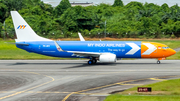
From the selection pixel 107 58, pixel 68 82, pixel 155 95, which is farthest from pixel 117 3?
pixel 155 95

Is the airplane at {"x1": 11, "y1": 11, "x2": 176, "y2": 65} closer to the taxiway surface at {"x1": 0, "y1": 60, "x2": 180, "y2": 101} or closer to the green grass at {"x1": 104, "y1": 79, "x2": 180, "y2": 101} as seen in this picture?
the taxiway surface at {"x1": 0, "y1": 60, "x2": 180, "y2": 101}

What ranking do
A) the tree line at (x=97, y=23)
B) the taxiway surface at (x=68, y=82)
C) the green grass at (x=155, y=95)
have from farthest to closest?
1. the tree line at (x=97, y=23)
2. the taxiway surface at (x=68, y=82)
3. the green grass at (x=155, y=95)

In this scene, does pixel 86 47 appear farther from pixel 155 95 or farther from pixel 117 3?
pixel 117 3

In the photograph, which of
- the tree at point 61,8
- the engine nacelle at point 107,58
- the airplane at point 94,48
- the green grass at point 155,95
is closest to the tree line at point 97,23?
the tree at point 61,8

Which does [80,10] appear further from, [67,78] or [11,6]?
[67,78]

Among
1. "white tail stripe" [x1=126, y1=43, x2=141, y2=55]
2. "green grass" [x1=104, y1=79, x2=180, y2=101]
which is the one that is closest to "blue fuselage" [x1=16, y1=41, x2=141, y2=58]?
"white tail stripe" [x1=126, y1=43, x2=141, y2=55]

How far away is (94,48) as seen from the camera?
44.8 metres

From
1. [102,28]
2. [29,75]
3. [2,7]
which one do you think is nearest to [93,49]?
[29,75]

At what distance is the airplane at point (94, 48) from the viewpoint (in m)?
43.4

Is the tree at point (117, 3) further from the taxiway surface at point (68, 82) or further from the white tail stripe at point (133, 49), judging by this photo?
the taxiway surface at point (68, 82)

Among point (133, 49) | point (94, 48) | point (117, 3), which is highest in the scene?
point (117, 3)

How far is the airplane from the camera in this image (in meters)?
43.4

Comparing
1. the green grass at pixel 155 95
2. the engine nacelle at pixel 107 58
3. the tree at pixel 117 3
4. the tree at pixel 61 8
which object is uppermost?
the tree at pixel 117 3

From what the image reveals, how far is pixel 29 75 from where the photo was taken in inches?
1344
